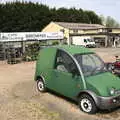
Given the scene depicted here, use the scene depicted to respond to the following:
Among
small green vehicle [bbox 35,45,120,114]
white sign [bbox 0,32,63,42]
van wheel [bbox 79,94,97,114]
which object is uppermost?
white sign [bbox 0,32,63,42]

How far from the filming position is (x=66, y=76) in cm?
977

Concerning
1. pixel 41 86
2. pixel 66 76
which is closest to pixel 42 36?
pixel 41 86

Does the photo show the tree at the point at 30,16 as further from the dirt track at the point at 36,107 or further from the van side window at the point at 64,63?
the van side window at the point at 64,63

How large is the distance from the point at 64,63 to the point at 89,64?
0.96 meters

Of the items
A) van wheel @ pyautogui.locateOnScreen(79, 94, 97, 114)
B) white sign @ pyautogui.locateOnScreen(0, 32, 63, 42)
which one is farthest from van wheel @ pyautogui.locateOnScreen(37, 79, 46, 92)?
white sign @ pyautogui.locateOnScreen(0, 32, 63, 42)

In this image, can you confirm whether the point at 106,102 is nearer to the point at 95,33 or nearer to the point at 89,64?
the point at 89,64

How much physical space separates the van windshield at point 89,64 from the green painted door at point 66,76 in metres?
0.26

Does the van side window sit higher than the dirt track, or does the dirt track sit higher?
the van side window

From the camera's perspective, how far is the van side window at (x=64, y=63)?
9.60m

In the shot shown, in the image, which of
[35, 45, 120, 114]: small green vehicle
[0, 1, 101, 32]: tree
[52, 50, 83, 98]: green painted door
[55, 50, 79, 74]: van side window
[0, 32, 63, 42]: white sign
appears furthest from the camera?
[0, 1, 101, 32]: tree

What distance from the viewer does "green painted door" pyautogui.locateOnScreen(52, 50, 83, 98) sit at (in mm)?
9393

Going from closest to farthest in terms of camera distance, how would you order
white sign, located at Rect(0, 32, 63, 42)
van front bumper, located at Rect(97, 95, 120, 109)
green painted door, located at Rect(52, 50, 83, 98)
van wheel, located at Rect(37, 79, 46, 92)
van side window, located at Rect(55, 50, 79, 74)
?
van front bumper, located at Rect(97, 95, 120, 109)
green painted door, located at Rect(52, 50, 83, 98)
van side window, located at Rect(55, 50, 79, 74)
van wheel, located at Rect(37, 79, 46, 92)
white sign, located at Rect(0, 32, 63, 42)

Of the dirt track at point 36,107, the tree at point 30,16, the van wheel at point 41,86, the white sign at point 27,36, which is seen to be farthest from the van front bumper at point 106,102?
the tree at point 30,16

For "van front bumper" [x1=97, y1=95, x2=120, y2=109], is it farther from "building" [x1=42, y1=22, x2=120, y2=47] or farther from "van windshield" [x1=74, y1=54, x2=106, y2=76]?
"building" [x1=42, y1=22, x2=120, y2=47]
